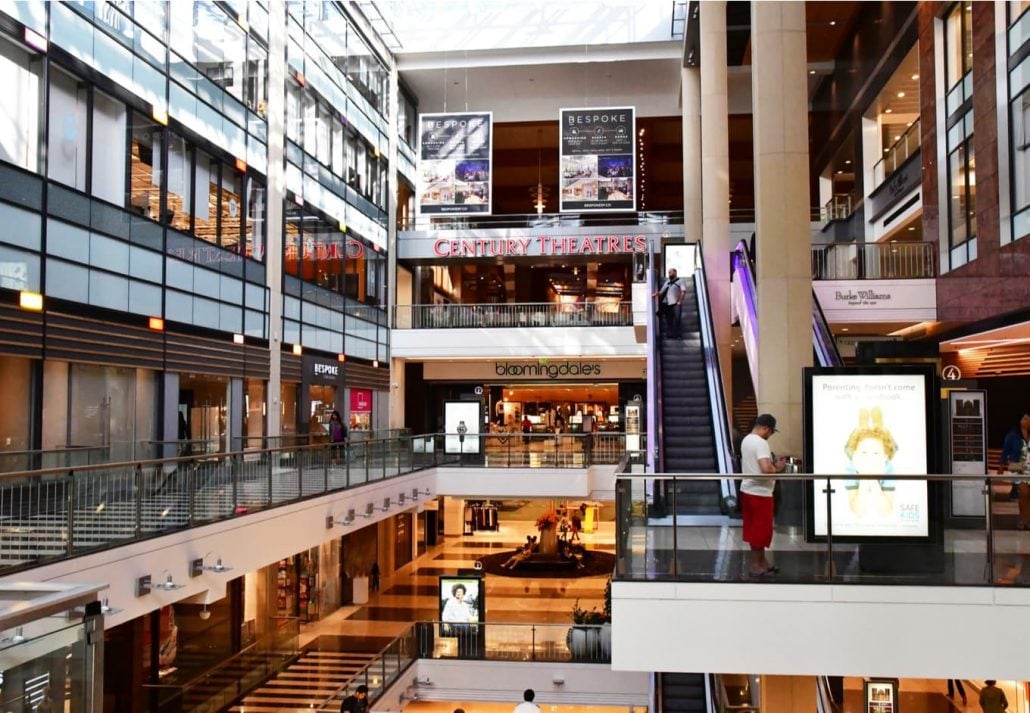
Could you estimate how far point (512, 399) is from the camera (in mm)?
41438

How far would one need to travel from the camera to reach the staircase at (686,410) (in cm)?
1270

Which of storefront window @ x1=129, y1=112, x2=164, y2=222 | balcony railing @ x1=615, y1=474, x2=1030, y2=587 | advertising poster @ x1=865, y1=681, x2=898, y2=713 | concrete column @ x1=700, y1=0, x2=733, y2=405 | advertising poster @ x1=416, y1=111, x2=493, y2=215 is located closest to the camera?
balcony railing @ x1=615, y1=474, x2=1030, y2=587

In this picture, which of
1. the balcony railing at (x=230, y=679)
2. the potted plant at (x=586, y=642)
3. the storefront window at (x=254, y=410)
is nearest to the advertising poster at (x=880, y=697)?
the potted plant at (x=586, y=642)

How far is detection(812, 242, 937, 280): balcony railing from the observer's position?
1936cm

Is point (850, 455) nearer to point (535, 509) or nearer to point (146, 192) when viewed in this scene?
point (146, 192)

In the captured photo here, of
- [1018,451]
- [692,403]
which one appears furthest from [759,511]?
[692,403]

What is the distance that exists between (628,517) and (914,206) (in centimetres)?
1742

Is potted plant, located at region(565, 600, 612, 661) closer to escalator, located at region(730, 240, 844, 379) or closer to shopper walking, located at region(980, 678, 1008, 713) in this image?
escalator, located at region(730, 240, 844, 379)

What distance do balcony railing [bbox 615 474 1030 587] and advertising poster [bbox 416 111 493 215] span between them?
1879cm

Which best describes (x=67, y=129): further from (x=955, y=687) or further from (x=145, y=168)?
(x=955, y=687)

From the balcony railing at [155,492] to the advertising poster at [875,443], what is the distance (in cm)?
671

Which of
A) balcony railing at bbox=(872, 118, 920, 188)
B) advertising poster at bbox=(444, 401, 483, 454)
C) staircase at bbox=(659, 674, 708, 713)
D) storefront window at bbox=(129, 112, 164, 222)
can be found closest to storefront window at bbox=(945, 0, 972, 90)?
balcony railing at bbox=(872, 118, 920, 188)

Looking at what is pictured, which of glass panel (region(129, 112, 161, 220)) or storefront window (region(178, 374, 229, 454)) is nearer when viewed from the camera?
glass panel (region(129, 112, 161, 220))

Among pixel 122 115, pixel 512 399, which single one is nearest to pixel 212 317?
pixel 122 115
